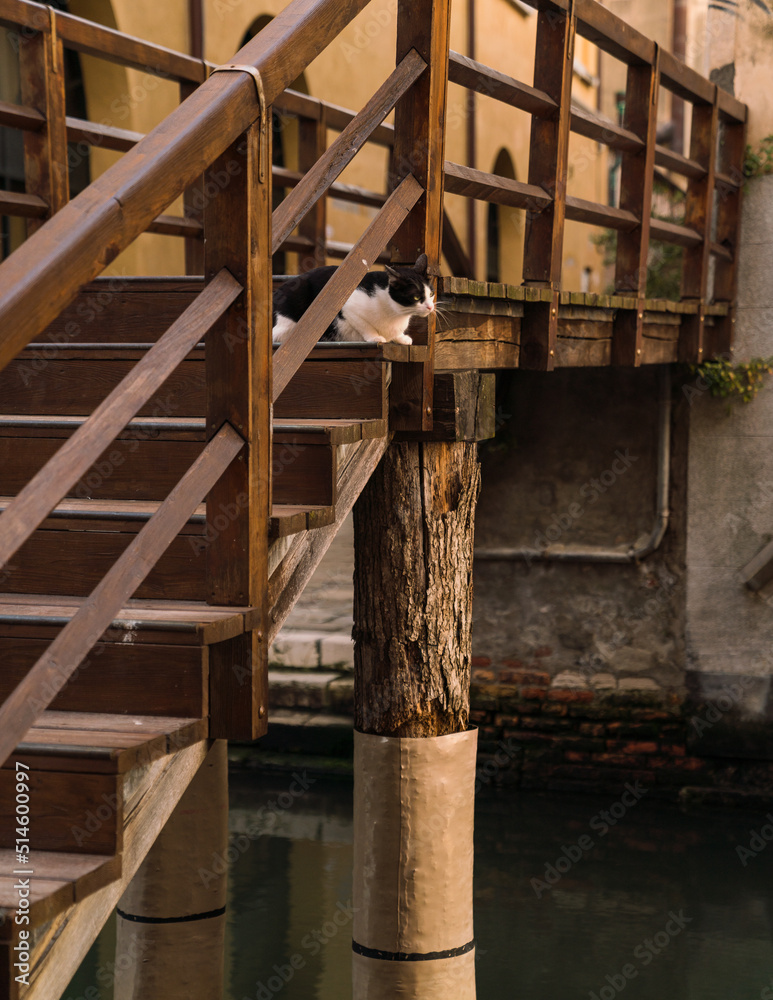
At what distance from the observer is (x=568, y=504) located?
7270 millimetres

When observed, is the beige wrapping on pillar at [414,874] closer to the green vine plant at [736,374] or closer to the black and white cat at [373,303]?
the black and white cat at [373,303]

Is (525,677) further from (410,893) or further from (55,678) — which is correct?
(55,678)

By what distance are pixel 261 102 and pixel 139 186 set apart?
39 cm

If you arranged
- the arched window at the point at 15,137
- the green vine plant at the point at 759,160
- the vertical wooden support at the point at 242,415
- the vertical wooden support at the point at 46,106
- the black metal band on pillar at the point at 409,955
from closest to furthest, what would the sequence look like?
the vertical wooden support at the point at 242,415 → the black metal band on pillar at the point at 409,955 → the vertical wooden support at the point at 46,106 → the green vine plant at the point at 759,160 → the arched window at the point at 15,137

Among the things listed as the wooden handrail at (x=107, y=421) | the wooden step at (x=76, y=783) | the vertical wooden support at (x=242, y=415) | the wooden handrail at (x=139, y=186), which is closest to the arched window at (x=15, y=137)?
the wooden handrail at (x=139, y=186)

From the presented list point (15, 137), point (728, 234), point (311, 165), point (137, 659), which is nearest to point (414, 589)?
point (137, 659)

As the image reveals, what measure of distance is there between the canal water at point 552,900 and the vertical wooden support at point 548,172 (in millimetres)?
2752

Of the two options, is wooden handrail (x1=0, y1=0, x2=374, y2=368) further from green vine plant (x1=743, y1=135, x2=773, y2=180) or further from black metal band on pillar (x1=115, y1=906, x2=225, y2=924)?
green vine plant (x1=743, y1=135, x2=773, y2=180)

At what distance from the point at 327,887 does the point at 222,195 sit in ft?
15.9

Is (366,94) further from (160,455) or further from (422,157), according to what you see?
(160,455)

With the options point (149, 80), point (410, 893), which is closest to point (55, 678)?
point (410, 893)

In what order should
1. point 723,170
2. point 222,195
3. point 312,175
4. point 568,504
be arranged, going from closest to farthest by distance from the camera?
point 222,195 → point 312,175 → point 723,170 → point 568,504

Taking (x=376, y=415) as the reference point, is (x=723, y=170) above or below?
above

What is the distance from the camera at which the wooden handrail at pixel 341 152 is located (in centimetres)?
251
